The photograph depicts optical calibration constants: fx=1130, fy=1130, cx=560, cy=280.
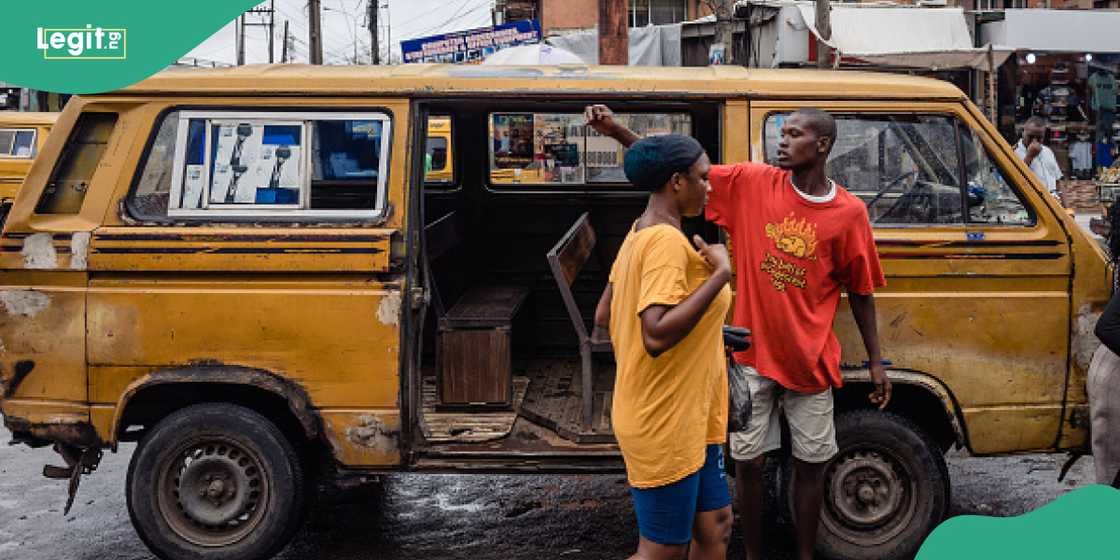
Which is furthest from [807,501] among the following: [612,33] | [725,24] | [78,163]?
[612,33]

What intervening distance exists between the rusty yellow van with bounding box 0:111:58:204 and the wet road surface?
1211 centimetres

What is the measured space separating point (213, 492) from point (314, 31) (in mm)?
29877

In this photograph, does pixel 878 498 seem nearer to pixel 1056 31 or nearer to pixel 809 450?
pixel 809 450

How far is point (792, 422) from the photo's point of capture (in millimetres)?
4535

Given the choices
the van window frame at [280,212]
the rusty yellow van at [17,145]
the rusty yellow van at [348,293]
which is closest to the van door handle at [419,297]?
the rusty yellow van at [348,293]

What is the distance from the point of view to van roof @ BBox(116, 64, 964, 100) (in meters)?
4.93

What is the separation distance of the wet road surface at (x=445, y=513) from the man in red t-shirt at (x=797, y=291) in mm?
888

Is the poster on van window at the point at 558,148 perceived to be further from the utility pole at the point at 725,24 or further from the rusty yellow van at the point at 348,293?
the utility pole at the point at 725,24

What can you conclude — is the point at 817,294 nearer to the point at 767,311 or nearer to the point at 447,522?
the point at 767,311

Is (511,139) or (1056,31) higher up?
(1056,31)

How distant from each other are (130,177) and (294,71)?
0.85 m

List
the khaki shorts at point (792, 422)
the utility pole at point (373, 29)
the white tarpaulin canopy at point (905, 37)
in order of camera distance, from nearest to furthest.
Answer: the khaki shorts at point (792, 422), the white tarpaulin canopy at point (905, 37), the utility pole at point (373, 29)

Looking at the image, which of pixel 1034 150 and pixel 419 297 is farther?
pixel 1034 150

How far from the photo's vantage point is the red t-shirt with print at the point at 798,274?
438 centimetres
